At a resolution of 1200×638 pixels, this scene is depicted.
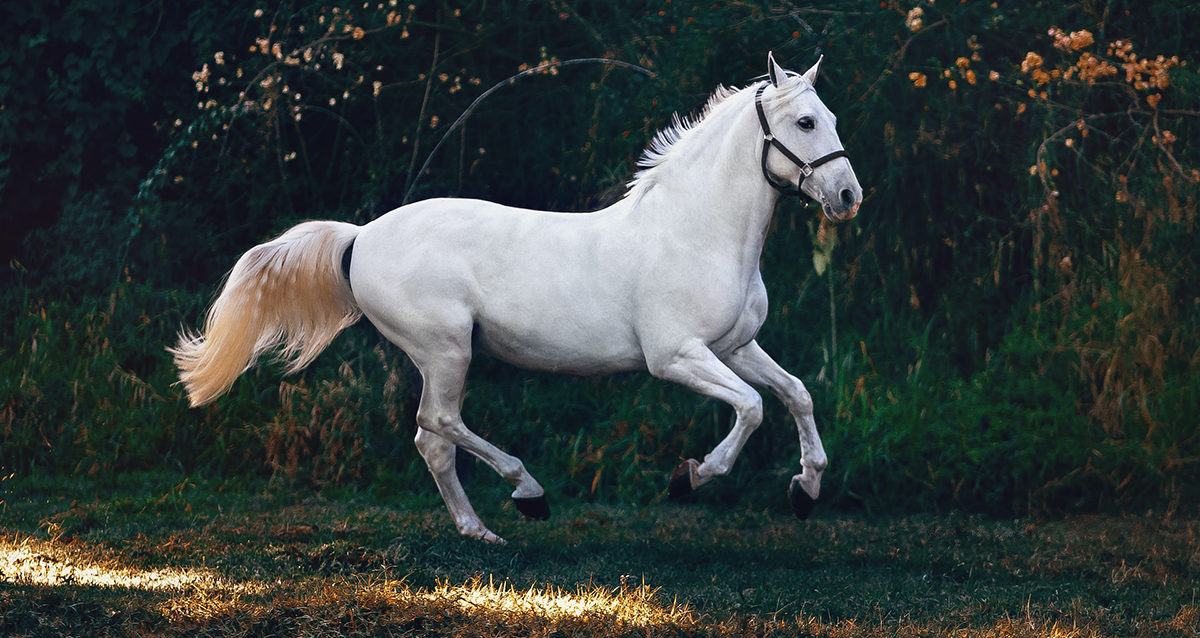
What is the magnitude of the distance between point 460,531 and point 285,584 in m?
1.36

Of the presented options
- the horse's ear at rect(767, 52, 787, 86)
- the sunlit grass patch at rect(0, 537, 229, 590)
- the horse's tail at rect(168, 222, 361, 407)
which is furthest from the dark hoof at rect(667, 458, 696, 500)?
the horse's tail at rect(168, 222, 361, 407)

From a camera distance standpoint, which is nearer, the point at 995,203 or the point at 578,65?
the point at 995,203

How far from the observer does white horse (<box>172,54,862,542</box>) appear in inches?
210

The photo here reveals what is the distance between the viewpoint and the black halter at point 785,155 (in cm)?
521

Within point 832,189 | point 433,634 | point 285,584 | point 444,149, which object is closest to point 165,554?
point 285,584

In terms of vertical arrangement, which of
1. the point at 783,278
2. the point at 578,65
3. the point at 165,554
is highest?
the point at 578,65

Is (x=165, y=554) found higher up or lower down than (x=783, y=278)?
lower down

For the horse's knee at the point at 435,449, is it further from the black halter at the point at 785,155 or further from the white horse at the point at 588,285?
the black halter at the point at 785,155

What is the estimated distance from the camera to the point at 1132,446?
22.0ft

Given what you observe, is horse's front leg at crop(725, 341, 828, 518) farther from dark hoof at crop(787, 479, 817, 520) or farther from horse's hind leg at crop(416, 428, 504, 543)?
horse's hind leg at crop(416, 428, 504, 543)

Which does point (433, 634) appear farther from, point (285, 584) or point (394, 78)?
point (394, 78)

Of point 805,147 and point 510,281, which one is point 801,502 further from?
point 510,281

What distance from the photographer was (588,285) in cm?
559

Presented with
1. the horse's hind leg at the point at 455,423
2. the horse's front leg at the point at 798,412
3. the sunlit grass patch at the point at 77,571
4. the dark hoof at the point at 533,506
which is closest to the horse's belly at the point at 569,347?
the horse's hind leg at the point at 455,423
